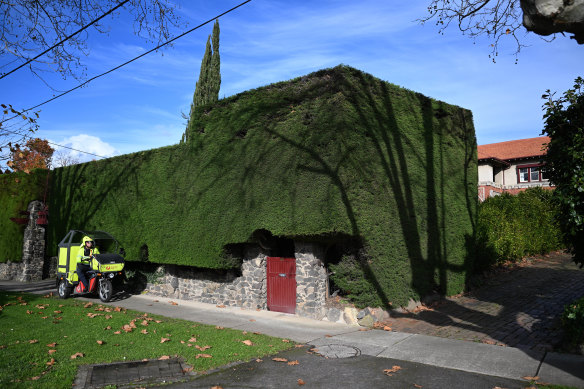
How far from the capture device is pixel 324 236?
9.84 m

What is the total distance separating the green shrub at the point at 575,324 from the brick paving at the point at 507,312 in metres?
0.45

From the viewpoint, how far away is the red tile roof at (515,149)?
3594 centimetres

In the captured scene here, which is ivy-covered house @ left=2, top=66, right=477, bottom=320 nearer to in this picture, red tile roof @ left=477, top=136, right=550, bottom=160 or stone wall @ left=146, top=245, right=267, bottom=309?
stone wall @ left=146, top=245, right=267, bottom=309

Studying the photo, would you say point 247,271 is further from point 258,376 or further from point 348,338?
point 258,376

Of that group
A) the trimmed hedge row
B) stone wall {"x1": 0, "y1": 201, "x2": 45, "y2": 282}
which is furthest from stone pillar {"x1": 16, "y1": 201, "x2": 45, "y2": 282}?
the trimmed hedge row

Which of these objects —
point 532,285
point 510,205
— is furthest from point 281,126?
point 510,205

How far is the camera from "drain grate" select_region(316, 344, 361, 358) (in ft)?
22.4

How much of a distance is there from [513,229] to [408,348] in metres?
11.9

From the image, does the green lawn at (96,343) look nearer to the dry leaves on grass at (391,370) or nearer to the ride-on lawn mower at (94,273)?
the dry leaves on grass at (391,370)

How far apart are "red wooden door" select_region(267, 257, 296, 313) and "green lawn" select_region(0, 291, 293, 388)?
2551 millimetres

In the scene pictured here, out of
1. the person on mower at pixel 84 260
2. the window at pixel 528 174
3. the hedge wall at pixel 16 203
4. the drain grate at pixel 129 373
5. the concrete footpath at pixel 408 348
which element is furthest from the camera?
the window at pixel 528 174

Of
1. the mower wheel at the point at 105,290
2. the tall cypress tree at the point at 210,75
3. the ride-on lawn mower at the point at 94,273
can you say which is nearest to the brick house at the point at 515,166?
the tall cypress tree at the point at 210,75

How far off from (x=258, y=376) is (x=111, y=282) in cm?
920

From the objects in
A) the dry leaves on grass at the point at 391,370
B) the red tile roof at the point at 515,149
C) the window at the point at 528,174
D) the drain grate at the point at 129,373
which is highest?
the red tile roof at the point at 515,149
